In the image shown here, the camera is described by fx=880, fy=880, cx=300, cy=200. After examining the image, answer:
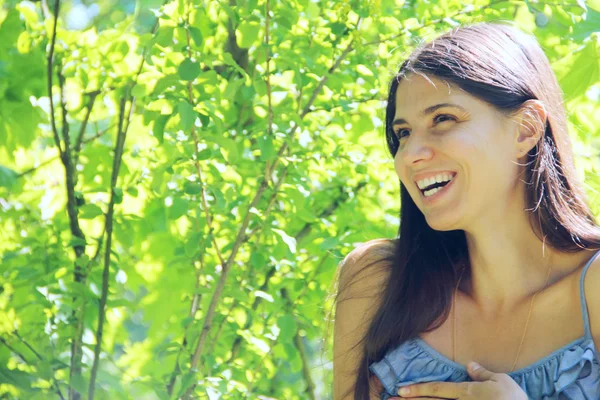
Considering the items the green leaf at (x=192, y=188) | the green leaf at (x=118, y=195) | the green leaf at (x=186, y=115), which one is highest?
the green leaf at (x=118, y=195)

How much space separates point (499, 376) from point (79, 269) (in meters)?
1.32

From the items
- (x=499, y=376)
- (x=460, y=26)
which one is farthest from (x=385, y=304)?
(x=460, y=26)

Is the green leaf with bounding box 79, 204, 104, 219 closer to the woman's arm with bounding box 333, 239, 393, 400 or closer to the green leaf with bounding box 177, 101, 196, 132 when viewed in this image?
the green leaf with bounding box 177, 101, 196, 132

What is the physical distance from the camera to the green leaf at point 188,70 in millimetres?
2152

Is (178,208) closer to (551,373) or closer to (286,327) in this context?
(286,327)

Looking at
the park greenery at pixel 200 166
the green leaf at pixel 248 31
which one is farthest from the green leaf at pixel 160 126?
the green leaf at pixel 248 31

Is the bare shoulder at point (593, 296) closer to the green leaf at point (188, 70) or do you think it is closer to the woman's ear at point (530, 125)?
the woman's ear at point (530, 125)

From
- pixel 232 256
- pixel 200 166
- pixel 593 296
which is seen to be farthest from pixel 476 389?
pixel 200 166

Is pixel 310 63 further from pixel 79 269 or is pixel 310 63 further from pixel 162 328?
pixel 162 328

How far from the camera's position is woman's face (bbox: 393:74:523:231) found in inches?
79.6

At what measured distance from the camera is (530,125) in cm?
208

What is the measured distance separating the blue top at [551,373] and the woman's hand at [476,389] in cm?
4

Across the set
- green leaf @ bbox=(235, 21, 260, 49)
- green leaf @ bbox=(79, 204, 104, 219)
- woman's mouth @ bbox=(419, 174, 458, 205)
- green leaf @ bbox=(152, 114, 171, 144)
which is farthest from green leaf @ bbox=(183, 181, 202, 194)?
woman's mouth @ bbox=(419, 174, 458, 205)

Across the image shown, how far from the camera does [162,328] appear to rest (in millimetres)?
3049
